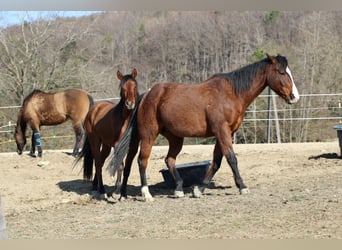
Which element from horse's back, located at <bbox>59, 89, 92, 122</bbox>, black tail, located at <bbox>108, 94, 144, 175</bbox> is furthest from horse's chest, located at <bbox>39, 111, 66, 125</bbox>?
black tail, located at <bbox>108, 94, 144, 175</bbox>

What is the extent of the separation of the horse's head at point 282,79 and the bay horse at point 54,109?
254 inches

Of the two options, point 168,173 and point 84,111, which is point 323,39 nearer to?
point 84,111

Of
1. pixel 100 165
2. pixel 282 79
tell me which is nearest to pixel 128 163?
pixel 100 165

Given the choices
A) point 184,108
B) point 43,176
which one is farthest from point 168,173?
point 43,176

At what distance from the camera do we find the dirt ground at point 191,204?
474cm

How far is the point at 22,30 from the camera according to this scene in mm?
21422

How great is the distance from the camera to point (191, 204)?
639cm

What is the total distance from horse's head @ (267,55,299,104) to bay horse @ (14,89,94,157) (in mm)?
6444

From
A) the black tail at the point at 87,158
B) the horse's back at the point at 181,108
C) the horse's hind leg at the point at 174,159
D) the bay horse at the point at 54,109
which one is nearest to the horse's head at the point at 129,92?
the horse's back at the point at 181,108

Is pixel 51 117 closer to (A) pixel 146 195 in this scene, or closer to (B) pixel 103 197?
(B) pixel 103 197

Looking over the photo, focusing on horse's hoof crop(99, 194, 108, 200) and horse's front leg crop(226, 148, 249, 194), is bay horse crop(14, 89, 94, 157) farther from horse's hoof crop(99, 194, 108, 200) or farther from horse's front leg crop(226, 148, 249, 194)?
horse's front leg crop(226, 148, 249, 194)

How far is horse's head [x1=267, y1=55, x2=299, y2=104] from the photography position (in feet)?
22.9

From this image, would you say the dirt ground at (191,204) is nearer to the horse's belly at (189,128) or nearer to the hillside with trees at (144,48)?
the horse's belly at (189,128)

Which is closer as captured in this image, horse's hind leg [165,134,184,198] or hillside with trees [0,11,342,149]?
horse's hind leg [165,134,184,198]
